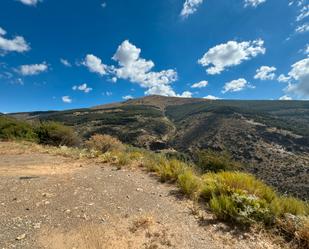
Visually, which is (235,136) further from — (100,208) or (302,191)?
(100,208)

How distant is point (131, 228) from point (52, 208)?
1722mm

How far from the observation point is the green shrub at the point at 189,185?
5.96 m

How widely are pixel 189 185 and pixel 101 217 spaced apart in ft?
7.42

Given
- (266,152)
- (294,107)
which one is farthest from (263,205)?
(294,107)

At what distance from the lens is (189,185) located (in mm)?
6102

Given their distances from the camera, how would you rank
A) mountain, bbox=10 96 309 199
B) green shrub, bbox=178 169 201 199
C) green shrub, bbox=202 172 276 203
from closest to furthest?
green shrub, bbox=202 172 276 203 < green shrub, bbox=178 169 201 199 < mountain, bbox=10 96 309 199

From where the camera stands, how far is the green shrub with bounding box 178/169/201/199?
5.96 meters

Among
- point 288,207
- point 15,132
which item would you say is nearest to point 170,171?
point 288,207

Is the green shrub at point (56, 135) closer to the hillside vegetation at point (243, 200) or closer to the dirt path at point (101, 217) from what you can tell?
the hillside vegetation at point (243, 200)

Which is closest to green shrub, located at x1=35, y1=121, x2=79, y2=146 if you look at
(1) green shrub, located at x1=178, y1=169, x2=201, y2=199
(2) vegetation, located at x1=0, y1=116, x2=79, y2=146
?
(2) vegetation, located at x1=0, y1=116, x2=79, y2=146

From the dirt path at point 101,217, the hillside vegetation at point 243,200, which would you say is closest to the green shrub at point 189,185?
the hillside vegetation at point 243,200

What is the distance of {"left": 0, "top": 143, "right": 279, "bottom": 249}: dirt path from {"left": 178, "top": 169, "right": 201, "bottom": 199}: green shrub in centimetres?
29

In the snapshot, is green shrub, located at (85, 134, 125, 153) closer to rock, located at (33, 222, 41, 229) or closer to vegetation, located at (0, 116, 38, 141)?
vegetation, located at (0, 116, 38, 141)

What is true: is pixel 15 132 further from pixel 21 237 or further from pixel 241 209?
pixel 241 209
